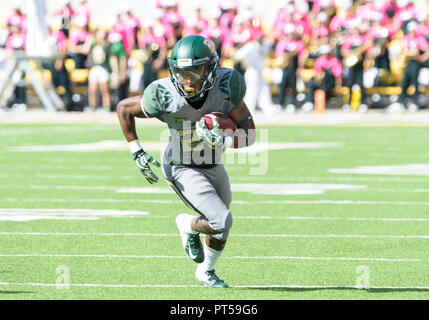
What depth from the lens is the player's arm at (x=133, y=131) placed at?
6176 millimetres

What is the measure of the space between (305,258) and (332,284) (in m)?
0.90

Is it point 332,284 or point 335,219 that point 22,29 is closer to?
point 335,219

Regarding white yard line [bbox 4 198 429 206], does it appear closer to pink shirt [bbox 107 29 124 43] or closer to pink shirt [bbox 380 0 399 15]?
pink shirt [bbox 107 29 124 43]

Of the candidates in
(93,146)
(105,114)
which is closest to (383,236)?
(93,146)

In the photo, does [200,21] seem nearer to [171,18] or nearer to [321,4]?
[171,18]

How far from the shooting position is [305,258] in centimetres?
701

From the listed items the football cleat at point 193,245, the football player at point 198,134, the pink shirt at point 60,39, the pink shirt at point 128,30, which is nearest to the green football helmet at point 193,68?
the football player at point 198,134

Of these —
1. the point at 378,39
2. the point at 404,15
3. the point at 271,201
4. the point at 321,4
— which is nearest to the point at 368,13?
the point at 378,39

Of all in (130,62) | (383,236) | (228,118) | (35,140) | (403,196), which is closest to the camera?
(228,118)

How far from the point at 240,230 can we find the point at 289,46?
13.4 m

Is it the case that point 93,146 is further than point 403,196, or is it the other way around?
point 93,146

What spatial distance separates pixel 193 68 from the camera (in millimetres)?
5902

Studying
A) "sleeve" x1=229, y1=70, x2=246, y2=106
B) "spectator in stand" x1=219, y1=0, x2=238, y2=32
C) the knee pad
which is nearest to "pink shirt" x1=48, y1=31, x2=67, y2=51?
"spectator in stand" x1=219, y1=0, x2=238, y2=32

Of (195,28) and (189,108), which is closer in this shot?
(189,108)
